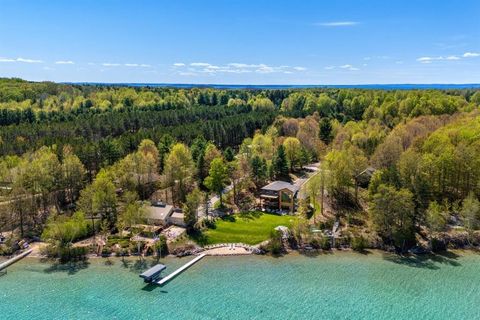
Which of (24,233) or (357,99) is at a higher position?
(357,99)

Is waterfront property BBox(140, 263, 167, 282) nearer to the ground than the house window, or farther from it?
nearer to the ground

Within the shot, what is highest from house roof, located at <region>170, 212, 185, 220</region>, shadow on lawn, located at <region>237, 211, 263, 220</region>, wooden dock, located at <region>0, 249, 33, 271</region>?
house roof, located at <region>170, 212, 185, 220</region>

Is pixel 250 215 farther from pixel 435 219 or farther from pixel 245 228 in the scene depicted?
pixel 435 219

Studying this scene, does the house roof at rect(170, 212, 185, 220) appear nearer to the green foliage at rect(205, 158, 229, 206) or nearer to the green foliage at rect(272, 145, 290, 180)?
the green foliage at rect(205, 158, 229, 206)

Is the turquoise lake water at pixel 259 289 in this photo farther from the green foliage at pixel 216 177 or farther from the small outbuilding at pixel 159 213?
the green foliage at pixel 216 177

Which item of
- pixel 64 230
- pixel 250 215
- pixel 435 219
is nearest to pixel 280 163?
pixel 250 215

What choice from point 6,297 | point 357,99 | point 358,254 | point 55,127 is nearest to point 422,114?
point 357,99

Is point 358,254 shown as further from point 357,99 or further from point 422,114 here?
point 357,99

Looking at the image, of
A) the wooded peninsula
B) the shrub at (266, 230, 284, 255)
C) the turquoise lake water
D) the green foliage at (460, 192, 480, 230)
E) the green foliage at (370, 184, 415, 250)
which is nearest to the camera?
the turquoise lake water

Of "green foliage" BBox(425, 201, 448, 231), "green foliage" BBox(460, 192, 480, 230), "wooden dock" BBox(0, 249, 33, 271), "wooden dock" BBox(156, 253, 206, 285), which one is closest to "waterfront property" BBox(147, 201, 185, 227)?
"wooden dock" BBox(156, 253, 206, 285)
